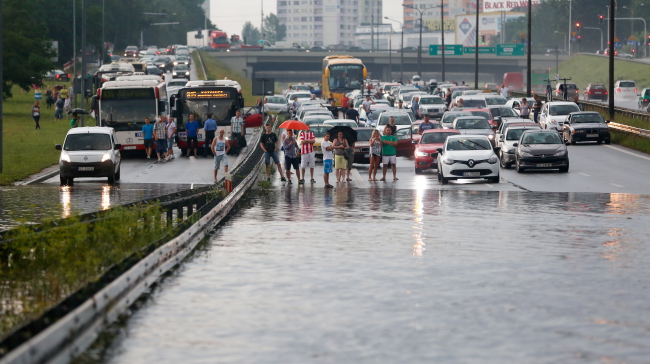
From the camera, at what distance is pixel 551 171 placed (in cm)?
3512

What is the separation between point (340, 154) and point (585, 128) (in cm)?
1889

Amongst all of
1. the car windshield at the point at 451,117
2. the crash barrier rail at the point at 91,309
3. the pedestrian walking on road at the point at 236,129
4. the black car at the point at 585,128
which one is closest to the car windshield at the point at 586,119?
the black car at the point at 585,128

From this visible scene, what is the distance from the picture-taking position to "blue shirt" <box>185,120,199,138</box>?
4178cm

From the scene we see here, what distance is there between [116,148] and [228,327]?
75.9ft

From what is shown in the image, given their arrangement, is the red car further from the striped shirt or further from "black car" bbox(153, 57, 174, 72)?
"black car" bbox(153, 57, 174, 72)

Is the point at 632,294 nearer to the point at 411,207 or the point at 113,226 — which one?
the point at 113,226

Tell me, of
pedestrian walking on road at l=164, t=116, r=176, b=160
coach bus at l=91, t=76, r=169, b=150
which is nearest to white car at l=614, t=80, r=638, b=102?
coach bus at l=91, t=76, r=169, b=150

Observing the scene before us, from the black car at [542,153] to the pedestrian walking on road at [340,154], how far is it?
6.75 metres

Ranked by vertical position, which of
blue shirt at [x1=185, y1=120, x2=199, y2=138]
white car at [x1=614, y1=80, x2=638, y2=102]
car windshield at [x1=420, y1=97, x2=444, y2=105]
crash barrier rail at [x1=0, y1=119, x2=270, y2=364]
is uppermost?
white car at [x1=614, y1=80, x2=638, y2=102]

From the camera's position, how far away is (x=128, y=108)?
42688mm

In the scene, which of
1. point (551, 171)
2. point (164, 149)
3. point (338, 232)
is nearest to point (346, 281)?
point (338, 232)

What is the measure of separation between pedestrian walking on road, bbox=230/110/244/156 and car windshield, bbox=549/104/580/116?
46.9 feet

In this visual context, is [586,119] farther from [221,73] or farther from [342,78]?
[221,73]

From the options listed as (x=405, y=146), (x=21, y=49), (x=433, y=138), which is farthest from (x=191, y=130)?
(x=21, y=49)
